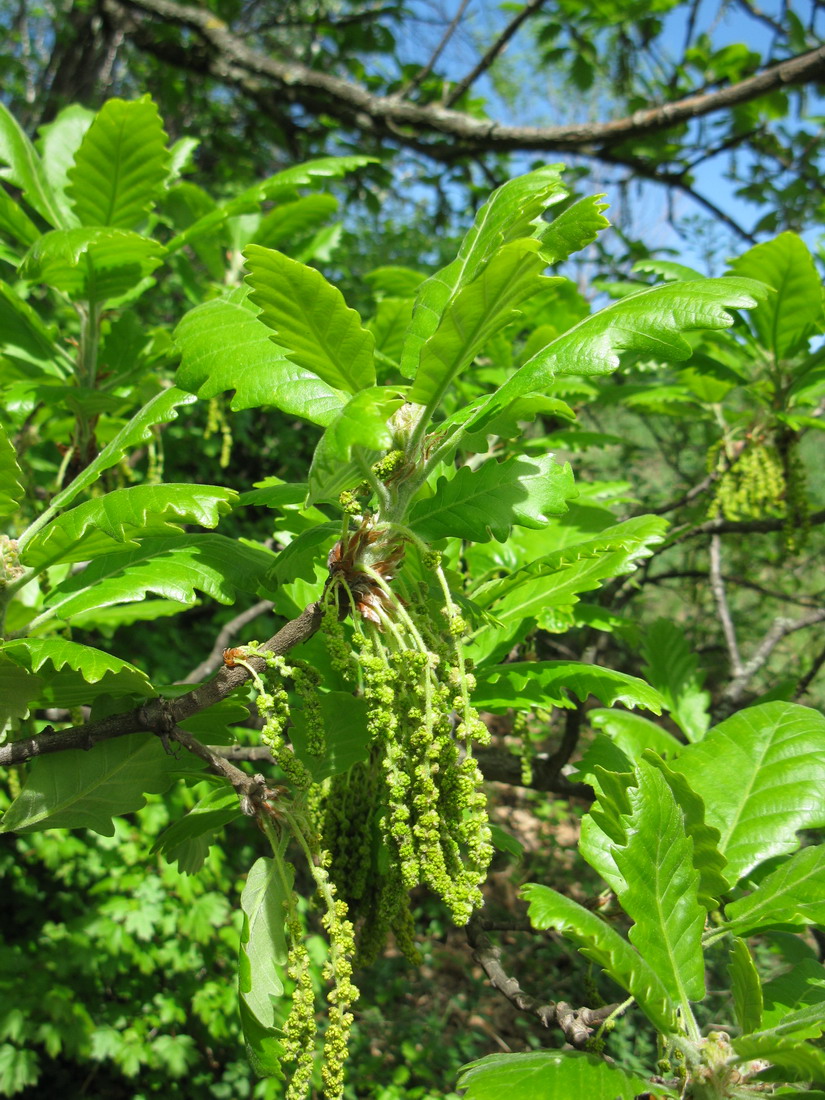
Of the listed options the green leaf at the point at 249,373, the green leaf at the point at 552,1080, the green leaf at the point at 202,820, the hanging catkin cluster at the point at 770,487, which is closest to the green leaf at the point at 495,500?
the green leaf at the point at 249,373

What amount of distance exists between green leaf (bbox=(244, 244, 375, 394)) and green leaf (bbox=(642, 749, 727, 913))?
0.71m

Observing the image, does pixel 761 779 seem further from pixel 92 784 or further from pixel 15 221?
pixel 15 221

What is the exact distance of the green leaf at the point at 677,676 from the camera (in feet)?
7.11

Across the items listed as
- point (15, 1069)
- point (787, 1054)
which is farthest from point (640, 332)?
point (15, 1069)

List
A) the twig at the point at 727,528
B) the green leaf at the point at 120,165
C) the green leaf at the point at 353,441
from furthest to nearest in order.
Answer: the twig at the point at 727,528
the green leaf at the point at 120,165
the green leaf at the point at 353,441

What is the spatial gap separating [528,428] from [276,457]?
128 inches

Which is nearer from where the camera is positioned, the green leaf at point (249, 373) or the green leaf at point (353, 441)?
the green leaf at point (353, 441)

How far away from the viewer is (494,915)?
493 centimetres

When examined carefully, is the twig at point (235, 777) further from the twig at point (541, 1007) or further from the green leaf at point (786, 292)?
the green leaf at point (786, 292)

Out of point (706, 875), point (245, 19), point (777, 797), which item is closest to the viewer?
point (706, 875)

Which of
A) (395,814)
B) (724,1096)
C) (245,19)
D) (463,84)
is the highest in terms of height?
(245,19)

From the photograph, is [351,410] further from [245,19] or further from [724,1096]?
[245,19]

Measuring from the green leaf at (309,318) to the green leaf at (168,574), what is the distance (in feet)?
1.15

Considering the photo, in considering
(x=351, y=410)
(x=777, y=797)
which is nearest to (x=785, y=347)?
(x=777, y=797)
